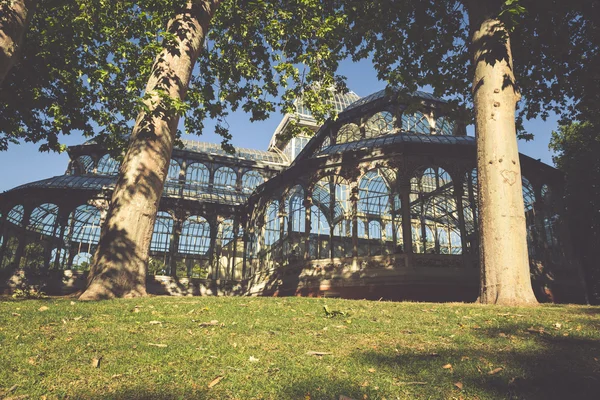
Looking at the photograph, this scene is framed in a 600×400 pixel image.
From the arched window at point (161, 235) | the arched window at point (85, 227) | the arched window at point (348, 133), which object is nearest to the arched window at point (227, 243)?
the arched window at point (161, 235)

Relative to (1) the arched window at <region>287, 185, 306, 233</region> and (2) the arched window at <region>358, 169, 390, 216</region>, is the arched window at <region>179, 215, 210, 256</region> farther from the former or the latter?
(2) the arched window at <region>358, 169, 390, 216</region>

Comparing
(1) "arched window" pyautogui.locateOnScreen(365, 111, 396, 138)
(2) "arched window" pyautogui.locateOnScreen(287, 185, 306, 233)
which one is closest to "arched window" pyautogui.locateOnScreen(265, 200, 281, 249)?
(2) "arched window" pyautogui.locateOnScreen(287, 185, 306, 233)

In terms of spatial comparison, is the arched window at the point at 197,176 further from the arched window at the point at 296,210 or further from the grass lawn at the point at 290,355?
the grass lawn at the point at 290,355

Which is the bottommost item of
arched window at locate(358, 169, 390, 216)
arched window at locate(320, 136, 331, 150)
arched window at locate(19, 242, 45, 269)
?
arched window at locate(19, 242, 45, 269)

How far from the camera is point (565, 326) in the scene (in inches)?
204

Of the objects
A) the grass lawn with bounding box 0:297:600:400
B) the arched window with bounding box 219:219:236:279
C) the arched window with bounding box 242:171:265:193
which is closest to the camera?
the grass lawn with bounding box 0:297:600:400

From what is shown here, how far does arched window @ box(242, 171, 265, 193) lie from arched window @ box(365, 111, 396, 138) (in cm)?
1141

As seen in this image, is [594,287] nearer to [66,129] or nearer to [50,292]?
[66,129]

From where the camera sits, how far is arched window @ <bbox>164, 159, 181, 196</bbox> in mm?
26242

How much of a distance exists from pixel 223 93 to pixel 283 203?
8058mm

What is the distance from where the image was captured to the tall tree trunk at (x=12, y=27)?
570cm

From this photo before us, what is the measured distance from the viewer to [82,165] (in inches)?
1125

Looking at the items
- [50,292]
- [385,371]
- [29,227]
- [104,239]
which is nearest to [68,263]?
[50,292]

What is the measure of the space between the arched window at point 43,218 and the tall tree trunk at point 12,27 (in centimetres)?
2169
